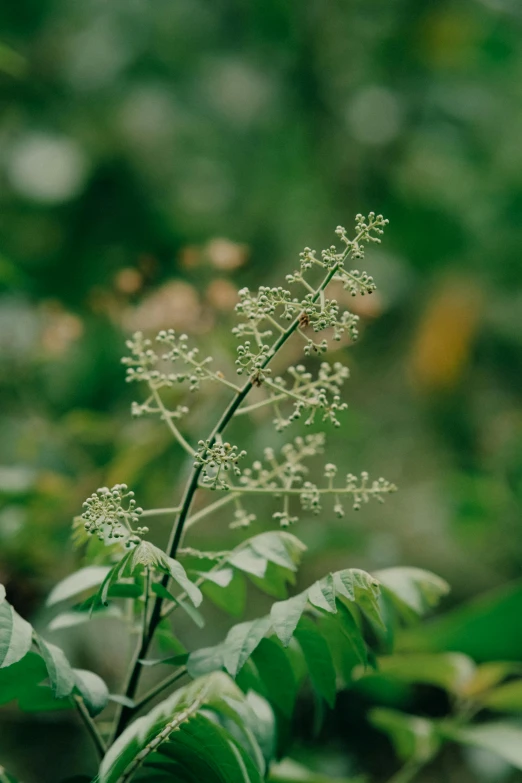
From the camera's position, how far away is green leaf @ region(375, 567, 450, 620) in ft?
2.11

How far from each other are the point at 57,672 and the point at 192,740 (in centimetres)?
10

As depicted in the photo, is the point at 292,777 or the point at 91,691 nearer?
the point at 91,691

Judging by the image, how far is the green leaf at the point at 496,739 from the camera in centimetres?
78

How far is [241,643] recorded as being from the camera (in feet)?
1.61

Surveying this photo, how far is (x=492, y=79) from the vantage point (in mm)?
2166

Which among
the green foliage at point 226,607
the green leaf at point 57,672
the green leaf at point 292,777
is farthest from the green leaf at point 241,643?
the green leaf at point 292,777

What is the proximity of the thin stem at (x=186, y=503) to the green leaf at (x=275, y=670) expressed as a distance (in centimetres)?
8

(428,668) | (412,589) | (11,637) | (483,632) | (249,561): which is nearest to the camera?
(11,637)

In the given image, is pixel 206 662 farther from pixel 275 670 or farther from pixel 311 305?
pixel 311 305

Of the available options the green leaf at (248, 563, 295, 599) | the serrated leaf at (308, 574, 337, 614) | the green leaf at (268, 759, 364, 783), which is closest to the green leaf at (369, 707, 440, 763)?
the green leaf at (268, 759, 364, 783)

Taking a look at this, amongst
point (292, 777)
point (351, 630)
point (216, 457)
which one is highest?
point (216, 457)

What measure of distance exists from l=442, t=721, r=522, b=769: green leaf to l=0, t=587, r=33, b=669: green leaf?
540mm

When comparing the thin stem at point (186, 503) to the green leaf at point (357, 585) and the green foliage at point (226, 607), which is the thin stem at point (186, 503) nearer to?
the green foliage at point (226, 607)

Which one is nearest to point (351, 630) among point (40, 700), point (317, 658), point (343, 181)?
point (317, 658)
